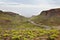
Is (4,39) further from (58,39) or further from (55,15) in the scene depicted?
(55,15)

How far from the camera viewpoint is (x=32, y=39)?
1067 inches

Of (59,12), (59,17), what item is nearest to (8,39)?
(59,17)

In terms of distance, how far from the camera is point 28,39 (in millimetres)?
26922

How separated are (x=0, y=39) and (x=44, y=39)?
642 cm

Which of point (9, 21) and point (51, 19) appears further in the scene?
point (9, 21)

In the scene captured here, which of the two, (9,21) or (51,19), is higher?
(51,19)

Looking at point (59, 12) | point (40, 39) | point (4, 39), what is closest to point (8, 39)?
point (4, 39)

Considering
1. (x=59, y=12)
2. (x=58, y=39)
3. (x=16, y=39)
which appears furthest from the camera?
(x=59, y=12)

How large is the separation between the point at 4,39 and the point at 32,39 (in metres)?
4.10

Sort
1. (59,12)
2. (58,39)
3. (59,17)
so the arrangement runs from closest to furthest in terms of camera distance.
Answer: (58,39) < (59,17) < (59,12)

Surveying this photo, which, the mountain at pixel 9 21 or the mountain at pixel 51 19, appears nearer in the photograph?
the mountain at pixel 9 21

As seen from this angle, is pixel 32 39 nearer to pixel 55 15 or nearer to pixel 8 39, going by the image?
pixel 8 39

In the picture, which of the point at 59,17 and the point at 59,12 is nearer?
the point at 59,17

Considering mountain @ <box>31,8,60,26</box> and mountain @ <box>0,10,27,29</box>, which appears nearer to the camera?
mountain @ <box>0,10,27,29</box>
